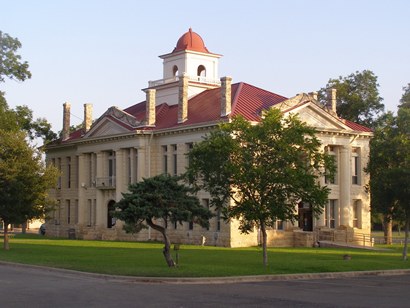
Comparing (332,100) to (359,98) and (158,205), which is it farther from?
(158,205)

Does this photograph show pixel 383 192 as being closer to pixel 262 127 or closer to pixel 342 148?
pixel 262 127

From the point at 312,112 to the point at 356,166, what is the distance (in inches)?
302

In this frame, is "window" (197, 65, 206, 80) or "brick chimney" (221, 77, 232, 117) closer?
"brick chimney" (221, 77, 232, 117)

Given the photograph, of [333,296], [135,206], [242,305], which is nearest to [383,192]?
[135,206]

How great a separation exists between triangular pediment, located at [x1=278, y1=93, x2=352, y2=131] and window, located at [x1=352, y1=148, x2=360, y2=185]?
317cm

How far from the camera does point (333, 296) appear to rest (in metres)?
20.5

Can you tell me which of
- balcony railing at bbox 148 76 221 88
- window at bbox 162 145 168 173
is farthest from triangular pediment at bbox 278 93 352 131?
balcony railing at bbox 148 76 221 88

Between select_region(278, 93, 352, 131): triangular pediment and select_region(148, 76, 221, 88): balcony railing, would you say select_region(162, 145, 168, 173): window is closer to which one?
select_region(148, 76, 221, 88): balcony railing

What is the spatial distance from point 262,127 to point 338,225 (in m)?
28.8

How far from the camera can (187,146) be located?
55562 millimetres

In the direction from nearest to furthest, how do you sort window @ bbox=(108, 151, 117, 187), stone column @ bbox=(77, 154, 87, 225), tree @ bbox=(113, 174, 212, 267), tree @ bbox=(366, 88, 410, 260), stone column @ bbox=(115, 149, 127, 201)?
tree @ bbox=(113, 174, 212, 267)
tree @ bbox=(366, 88, 410, 260)
stone column @ bbox=(115, 149, 127, 201)
window @ bbox=(108, 151, 117, 187)
stone column @ bbox=(77, 154, 87, 225)

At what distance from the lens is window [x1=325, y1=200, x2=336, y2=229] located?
57188 mm

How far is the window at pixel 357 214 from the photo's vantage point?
59188 millimetres

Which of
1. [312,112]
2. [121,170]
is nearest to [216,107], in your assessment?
[312,112]
